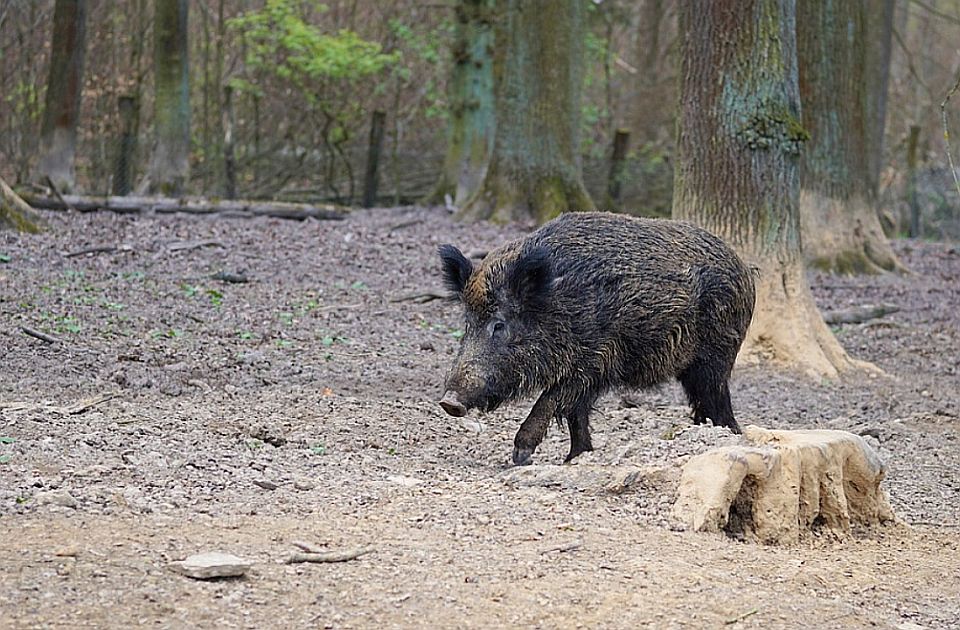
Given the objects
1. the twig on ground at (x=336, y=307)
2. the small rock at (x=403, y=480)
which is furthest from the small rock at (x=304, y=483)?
the twig on ground at (x=336, y=307)

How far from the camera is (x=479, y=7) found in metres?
21.0

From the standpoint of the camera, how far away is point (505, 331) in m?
7.30

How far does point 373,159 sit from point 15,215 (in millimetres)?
10362

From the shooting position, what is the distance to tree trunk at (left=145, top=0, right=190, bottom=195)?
758 inches

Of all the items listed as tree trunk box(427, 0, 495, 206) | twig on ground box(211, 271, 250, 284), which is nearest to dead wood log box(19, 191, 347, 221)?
tree trunk box(427, 0, 495, 206)

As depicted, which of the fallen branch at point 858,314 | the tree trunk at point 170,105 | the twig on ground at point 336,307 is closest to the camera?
the twig on ground at point 336,307

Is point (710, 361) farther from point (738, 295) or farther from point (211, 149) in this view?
point (211, 149)

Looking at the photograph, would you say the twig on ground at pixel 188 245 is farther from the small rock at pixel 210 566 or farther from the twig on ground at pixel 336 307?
the small rock at pixel 210 566

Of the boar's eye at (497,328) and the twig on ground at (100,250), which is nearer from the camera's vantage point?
the boar's eye at (497,328)

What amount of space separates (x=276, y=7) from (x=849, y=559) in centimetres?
2048

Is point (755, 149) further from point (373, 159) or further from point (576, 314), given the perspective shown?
point (373, 159)

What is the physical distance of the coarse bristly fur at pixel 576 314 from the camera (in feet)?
23.7

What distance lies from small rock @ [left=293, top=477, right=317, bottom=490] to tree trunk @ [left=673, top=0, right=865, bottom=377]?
210 inches

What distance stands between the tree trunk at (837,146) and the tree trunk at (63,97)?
9.74 m
